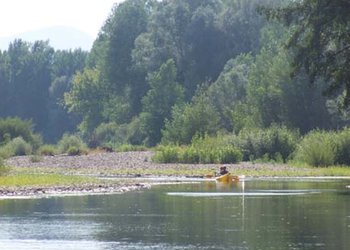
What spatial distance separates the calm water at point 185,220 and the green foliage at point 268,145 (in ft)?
100

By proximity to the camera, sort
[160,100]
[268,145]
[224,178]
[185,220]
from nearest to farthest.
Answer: [185,220] → [224,178] → [268,145] → [160,100]

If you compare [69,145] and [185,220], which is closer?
[185,220]

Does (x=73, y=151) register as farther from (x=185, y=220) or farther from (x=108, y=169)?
(x=185, y=220)

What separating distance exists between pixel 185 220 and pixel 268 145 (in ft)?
153

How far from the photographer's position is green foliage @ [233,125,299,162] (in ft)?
269

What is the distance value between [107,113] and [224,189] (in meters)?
91.8

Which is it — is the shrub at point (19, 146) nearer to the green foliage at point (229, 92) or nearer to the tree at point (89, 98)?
the green foliage at point (229, 92)

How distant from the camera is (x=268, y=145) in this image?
8269 cm

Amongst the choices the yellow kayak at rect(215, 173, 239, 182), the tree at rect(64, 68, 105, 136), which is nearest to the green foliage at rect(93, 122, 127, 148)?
the tree at rect(64, 68, 105, 136)

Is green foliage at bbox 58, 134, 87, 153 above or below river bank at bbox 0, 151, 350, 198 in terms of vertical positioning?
above

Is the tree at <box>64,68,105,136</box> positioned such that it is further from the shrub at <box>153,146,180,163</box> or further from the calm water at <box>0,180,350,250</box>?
the calm water at <box>0,180,350,250</box>

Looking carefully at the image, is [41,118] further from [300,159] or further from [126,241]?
[126,241]

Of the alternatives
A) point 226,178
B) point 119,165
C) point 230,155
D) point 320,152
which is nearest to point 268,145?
point 230,155

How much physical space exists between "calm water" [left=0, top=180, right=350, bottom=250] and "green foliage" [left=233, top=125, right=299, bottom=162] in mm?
30483
